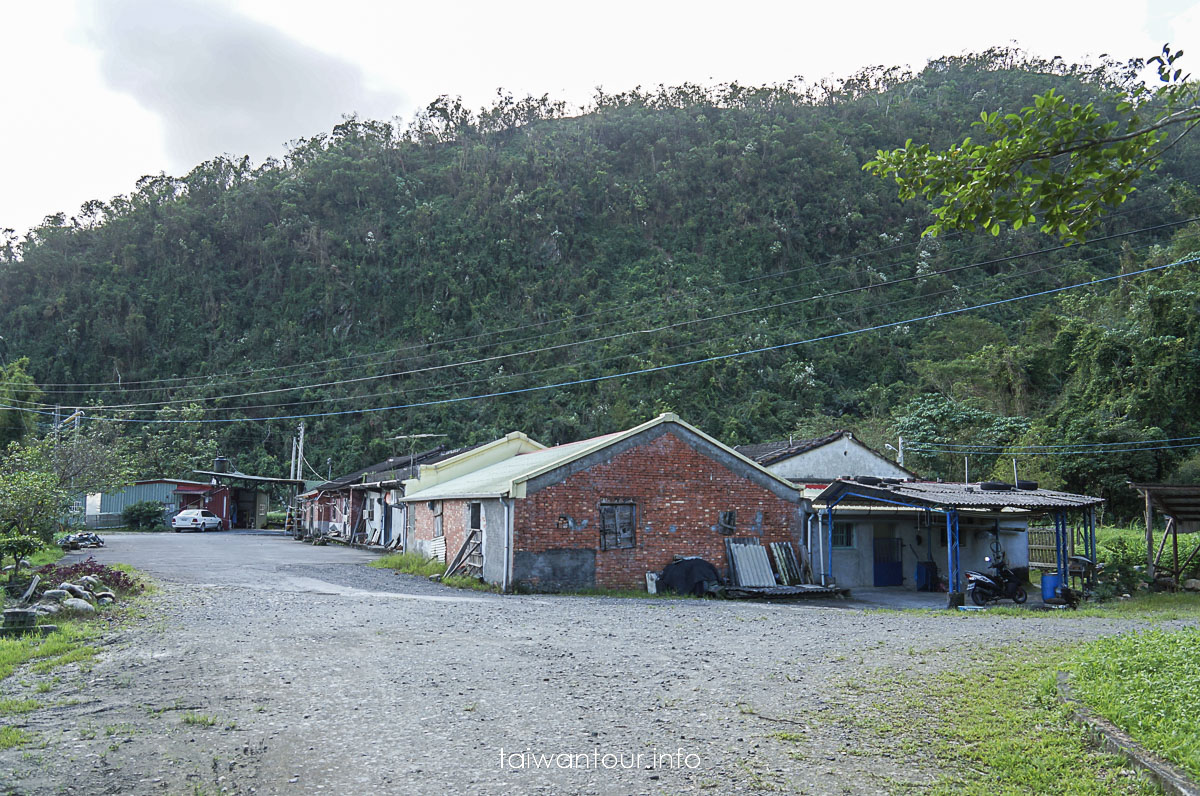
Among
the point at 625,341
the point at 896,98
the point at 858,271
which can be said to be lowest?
the point at 625,341

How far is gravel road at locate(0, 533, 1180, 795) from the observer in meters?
5.56

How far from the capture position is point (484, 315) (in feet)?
248

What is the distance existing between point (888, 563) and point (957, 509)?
204 inches

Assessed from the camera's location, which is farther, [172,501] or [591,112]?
[591,112]

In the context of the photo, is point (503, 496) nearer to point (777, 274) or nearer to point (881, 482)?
point (881, 482)

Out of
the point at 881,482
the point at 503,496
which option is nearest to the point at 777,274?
the point at 881,482

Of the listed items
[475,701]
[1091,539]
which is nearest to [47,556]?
[475,701]

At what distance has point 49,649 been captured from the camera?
32.4 ft

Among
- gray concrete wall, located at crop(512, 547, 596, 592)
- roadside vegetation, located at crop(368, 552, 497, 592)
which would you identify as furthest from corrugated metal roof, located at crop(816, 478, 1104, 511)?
roadside vegetation, located at crop(368, 552, 497, 592)

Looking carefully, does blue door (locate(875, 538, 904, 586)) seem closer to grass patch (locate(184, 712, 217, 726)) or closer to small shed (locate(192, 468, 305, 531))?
grass patch (locate(184, 712, 217, 726))

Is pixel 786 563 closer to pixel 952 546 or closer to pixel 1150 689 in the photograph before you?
pixel 952 546

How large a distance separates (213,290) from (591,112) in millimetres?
45517

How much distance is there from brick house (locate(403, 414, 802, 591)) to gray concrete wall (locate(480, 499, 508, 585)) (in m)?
0.02

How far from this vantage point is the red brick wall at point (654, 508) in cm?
1922
